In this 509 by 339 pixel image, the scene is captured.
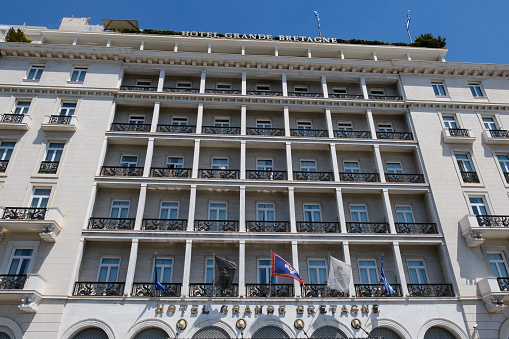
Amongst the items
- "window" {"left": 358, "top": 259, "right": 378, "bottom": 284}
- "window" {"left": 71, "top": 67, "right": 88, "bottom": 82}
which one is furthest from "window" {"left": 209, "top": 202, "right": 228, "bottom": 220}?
"window" {"left": 71, "top": 67, "right": 88, "bottom": 82}

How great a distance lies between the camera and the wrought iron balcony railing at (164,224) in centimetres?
2416

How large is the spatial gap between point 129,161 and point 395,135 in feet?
66.4

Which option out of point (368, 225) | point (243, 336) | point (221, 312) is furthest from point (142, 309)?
point (368, 225)

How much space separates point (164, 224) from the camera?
24.4m

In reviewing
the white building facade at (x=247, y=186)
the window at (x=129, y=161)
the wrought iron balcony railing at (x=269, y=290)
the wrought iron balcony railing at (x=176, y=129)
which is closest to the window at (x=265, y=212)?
the white building facade at (x=247, y=186)

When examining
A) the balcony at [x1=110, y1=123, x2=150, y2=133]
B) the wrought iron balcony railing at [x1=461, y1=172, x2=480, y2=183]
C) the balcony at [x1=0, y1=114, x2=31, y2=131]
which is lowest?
the wrought iron balcony railing at [x1=461, y1=172, x2=480, y2=183]

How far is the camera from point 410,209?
26.8 metres

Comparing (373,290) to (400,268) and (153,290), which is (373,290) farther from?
(153,290)

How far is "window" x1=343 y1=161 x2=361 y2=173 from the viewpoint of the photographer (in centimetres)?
2852

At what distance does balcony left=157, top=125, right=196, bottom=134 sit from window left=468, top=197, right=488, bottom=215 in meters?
20.3

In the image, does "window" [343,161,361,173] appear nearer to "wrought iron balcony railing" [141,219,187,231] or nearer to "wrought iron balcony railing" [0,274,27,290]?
"wrought iron balcony railing" [141,219,187,231]

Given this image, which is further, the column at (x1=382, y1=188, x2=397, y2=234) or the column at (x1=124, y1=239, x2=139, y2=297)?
the column at (x1=382, y1=188, x2=397, y2=234)

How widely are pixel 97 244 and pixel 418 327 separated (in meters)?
19.7

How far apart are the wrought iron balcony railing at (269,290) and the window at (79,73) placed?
67.0ft
